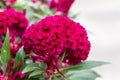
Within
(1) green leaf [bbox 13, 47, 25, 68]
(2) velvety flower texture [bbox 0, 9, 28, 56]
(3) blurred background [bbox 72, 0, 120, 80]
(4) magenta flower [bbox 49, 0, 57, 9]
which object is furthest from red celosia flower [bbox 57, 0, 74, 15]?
(3) blurred background [bbox 72, 0, 120, 80]

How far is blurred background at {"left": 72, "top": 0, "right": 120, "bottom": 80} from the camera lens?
20.9 ft

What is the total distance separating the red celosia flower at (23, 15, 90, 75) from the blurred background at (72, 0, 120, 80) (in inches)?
153

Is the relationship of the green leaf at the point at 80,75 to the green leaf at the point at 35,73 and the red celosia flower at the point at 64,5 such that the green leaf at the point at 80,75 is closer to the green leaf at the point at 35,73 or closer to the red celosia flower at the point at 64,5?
the green leaf at the point at 35,73

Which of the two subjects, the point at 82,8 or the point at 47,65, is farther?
the point at 82,8

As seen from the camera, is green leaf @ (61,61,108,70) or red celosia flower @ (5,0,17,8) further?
red celosia flower @ (5,0,17,8)

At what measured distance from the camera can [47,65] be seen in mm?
1577

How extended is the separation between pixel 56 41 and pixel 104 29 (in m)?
6.27

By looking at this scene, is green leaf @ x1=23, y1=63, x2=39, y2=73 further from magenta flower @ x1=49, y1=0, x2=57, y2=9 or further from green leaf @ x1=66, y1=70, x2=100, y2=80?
magenta flower @ x1=49, y1=0, x2=57, y2=9

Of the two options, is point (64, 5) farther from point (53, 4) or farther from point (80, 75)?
point (80, 75)

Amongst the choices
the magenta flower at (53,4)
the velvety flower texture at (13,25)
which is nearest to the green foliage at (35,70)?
the velvety flower texture at (13,25)

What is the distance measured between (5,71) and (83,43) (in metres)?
0.27

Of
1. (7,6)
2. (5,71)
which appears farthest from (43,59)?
(7,6)

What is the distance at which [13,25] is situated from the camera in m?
1.76

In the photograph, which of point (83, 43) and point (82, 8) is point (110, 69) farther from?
point (83, 43)
